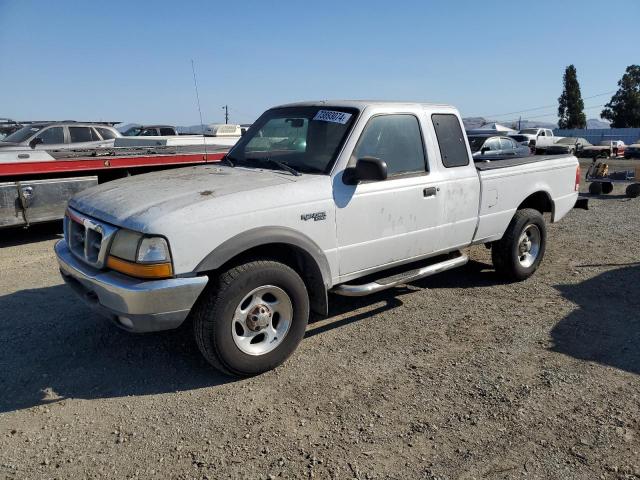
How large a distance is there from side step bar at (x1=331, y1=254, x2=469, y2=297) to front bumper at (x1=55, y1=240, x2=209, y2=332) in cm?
125

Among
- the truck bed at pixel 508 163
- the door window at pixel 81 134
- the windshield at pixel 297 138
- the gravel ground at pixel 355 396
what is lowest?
the gravel ground at pixel 355 396

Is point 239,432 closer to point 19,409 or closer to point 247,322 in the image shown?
point 247,322

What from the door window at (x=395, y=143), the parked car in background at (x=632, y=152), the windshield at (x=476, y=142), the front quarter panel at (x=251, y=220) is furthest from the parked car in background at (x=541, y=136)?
the front quarter panel at (x=251, y=220)

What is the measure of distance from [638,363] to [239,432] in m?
3.06

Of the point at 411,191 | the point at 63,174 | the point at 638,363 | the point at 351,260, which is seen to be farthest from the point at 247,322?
the point at 63,174

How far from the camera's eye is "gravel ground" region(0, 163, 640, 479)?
2.80 m

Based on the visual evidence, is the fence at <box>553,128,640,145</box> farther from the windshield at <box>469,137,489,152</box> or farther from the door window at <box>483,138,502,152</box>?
the windshield at <box>469,137,489,152</box>

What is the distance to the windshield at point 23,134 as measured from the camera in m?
12.2

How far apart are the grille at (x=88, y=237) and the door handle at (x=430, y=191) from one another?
2.59 m

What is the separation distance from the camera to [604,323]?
466cm

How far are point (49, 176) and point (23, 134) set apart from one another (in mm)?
6201

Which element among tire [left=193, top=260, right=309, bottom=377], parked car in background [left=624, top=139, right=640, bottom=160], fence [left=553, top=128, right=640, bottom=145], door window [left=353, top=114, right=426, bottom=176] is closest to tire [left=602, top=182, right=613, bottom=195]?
door window [left=353, top=114, right=426, bottom=176]

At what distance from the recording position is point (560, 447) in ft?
9.61

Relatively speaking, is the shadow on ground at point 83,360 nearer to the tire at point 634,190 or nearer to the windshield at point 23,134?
the windshield at point 23,134
